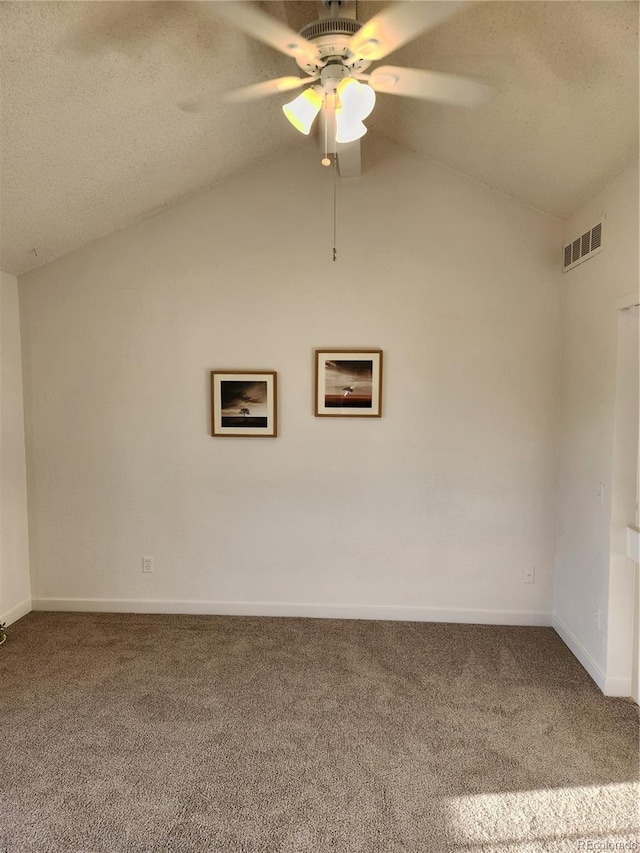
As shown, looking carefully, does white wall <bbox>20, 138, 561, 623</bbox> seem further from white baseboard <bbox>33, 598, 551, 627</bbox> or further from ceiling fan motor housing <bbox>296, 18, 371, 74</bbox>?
ceiling fan motor housing <bbox>296, 18, 371, 74</bbox>

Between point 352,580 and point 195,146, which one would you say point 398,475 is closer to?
point 352,580

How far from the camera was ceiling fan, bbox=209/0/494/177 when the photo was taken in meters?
1.56

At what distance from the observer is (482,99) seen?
1993mm

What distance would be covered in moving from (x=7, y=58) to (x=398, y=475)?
9.94 ft

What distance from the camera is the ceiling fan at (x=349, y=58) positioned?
1562 mm

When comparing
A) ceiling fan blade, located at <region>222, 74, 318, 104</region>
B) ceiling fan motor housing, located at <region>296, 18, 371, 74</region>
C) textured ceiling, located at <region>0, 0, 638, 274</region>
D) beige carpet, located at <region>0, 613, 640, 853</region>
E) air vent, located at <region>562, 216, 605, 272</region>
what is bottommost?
beige carpet, located at <region>0, 613, 640, 853</region>

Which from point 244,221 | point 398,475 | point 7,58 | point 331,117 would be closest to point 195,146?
point 244,221

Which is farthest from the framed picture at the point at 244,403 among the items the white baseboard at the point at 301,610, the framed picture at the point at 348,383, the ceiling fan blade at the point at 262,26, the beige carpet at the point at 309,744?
the ceiling fan blade at the point at 262,26

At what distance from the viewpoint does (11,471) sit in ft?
12.0

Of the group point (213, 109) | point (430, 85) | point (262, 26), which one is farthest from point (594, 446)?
point (213, 109)

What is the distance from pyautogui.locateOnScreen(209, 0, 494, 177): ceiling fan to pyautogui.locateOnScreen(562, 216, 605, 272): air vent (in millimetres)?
1306

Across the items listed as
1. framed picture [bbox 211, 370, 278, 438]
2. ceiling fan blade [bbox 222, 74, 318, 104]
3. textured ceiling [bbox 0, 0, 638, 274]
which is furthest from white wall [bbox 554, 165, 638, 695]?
framed picture [bbox 211, 370, 278, 438]

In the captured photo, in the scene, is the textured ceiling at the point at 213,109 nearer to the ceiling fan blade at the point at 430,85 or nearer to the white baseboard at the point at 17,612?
the ceiling fan blade at the point at 430,85

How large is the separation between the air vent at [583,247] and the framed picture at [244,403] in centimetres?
211
